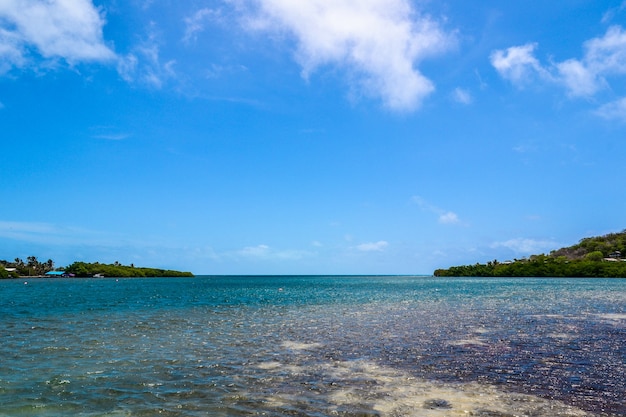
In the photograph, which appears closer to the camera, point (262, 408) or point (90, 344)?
point (262, 408)

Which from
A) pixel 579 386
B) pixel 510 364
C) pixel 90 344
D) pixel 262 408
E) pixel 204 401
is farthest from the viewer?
pixel 90 344

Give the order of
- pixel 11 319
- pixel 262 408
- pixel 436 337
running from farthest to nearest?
pixel 11 319 < pixel 436 337 < pixel 262 408

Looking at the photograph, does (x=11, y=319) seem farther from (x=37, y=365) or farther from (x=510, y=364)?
(x=510, y=364)

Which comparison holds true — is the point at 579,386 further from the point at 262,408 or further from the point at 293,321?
the point at 293,321

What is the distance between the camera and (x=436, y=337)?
27.7 meters

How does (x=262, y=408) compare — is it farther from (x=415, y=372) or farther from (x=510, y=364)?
(x=510, y=364)

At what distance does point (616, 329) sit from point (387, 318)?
17099 millimetres

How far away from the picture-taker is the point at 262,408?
44.2 feet

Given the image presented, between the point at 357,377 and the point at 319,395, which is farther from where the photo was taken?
the point at 357,377

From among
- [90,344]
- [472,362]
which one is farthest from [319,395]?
[90,344]

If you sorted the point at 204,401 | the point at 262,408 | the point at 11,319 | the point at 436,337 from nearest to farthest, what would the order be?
the point at 262,408, the point at 204,401, the point at 436,337, the point at 11,319

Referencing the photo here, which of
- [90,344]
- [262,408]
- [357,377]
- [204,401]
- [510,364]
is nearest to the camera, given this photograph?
[262,408]

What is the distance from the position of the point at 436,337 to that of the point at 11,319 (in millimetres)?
38108

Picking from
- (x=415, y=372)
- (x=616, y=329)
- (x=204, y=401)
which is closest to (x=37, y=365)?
(x=204, y=401)
